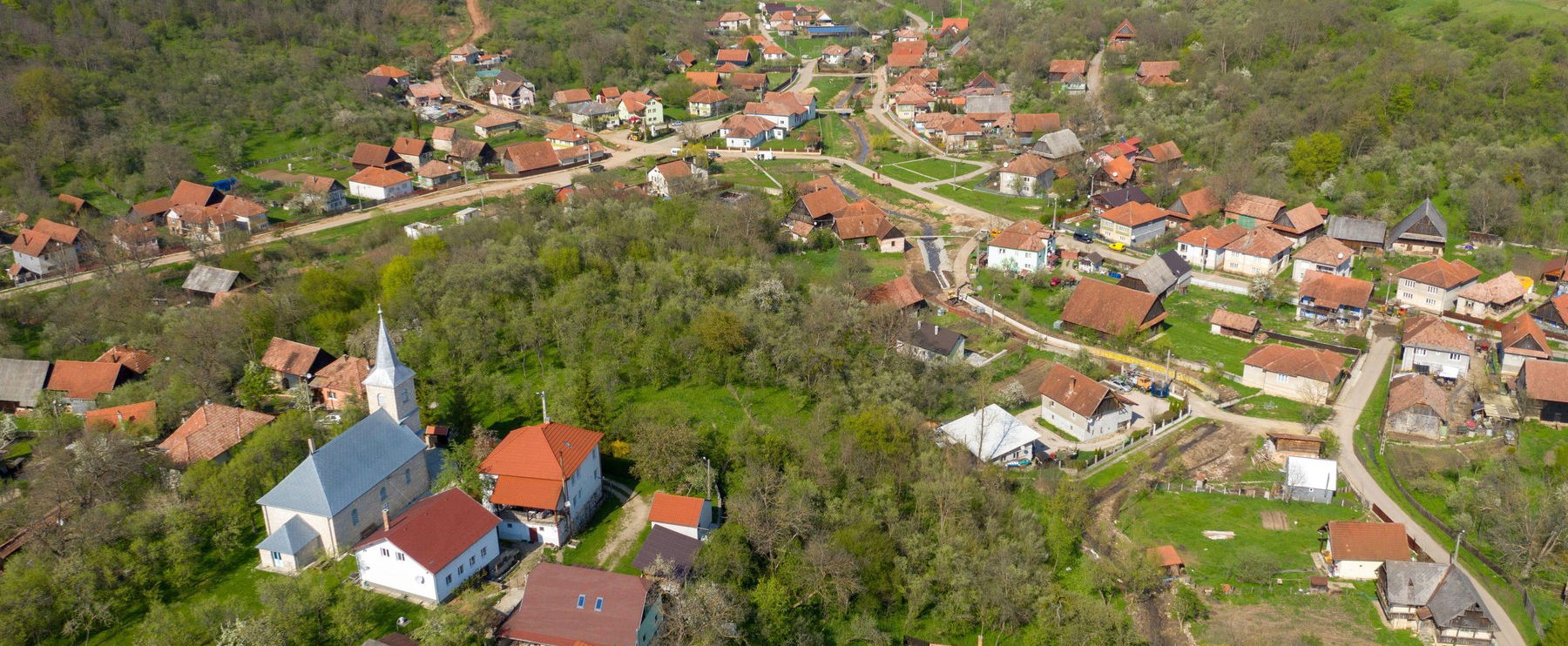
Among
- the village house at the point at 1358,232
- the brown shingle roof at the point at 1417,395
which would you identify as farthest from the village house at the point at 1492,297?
the brown shingle roof at the point at 1417,395

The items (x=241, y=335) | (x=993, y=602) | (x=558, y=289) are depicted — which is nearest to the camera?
(x=993, y=602)

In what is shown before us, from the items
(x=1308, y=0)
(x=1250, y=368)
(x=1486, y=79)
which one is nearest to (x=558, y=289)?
(x=1250, y=368)

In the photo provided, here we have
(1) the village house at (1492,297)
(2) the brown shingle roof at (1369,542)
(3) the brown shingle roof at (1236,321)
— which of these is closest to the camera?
(2) the brown shingle roof at (1369,542)

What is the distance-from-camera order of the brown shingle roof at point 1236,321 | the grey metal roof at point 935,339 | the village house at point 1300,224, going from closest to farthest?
the grey metal roof at point 935,339
the brown shingle roof at point 1236,321
the village house at point 1300,224

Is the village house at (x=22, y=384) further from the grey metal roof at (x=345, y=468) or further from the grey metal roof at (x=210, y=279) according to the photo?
the grey metal roof at (x=345, y=468)

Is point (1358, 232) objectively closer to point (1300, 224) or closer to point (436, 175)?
point (1300, 224)

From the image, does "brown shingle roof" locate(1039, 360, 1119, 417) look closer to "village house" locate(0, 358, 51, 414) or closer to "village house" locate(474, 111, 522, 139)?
"village house" locate(0, 358, 51, 414)

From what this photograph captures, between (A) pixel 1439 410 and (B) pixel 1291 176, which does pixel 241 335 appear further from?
(B) pixel 1291 176
